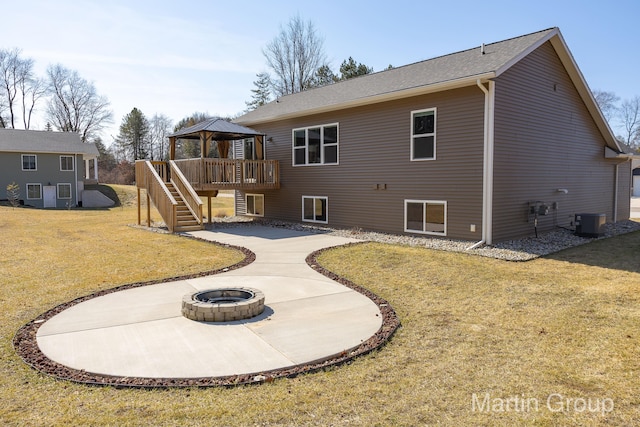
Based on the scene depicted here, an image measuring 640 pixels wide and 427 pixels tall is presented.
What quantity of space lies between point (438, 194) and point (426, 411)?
877 cm

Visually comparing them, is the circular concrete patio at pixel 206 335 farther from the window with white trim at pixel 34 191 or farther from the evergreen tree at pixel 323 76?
the evergreen tree at pixel 323 76

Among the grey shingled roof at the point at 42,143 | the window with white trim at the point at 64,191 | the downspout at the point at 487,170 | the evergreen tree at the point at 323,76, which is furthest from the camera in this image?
the evergreen tree at the point at 323,76

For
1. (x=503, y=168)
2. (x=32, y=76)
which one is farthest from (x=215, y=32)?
(x=32, y=76)

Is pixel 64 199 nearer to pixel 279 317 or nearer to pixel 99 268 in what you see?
pixel 99 268

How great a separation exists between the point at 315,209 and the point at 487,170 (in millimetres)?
6648

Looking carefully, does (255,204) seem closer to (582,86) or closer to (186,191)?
(186,191)

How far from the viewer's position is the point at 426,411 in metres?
3.08

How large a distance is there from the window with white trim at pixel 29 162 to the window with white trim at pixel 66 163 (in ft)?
4.98

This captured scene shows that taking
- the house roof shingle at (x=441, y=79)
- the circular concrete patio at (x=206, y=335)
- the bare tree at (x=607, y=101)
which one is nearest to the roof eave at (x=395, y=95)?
the house roof shingle at (x=441, y=79)

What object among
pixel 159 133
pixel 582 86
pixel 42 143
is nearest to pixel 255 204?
pixel 582 86

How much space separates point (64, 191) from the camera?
1155 inches

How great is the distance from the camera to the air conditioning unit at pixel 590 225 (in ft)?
40.0

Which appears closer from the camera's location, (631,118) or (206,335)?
(206,335)

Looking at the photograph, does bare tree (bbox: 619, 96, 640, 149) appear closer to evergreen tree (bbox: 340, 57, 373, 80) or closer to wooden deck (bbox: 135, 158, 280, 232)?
evergreen tree (bbox: 340, 57, 373, 80)
